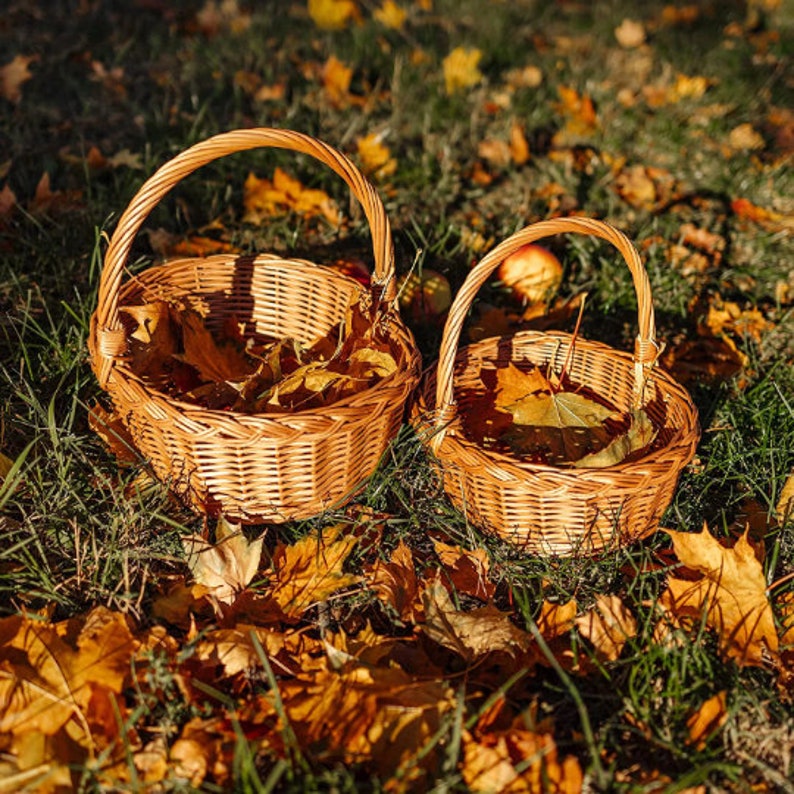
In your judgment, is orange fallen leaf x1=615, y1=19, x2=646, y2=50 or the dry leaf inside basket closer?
the dry leaf inside basket

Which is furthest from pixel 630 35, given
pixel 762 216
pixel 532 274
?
pixel 532 274

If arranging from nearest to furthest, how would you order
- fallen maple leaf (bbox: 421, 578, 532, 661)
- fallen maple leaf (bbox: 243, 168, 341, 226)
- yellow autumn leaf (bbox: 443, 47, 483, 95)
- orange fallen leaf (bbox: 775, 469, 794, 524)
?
1. fallen maple leaf (bbox: 421, 578, 532, 661)
2. orange fallen leaf (bbox: 775, 469, 794, 524)
3. fallen maple leaf (bbox: 243, 168, 341, 226)
4. yellow autumn leaf (bbox: 443, 47, 483, 95)

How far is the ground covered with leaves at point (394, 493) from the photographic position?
1.40 m

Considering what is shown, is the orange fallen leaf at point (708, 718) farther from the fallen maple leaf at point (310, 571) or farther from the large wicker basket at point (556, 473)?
the fallen maple leaf at point (310, 571)

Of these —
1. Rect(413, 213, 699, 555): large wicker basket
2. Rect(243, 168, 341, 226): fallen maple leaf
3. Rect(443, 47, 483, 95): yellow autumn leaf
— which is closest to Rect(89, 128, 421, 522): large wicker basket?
Rect(413, 213, 699, 555): large wicker basket

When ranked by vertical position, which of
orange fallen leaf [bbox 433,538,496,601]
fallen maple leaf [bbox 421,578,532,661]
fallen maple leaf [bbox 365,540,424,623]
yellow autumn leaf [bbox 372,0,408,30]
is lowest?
orange fallen leaf [bbox 433,538,496,601]

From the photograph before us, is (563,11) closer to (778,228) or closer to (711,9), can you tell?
(711,9)

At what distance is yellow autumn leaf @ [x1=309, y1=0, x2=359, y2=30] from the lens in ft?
14.1

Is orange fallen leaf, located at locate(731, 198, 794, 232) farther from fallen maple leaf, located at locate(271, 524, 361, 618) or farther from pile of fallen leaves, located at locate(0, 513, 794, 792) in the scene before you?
fallen maple leaf, located at locate(271, 524, 361, 618)

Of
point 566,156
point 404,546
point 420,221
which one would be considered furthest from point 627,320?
point 404,546

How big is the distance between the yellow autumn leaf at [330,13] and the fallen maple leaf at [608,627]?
11.7ft

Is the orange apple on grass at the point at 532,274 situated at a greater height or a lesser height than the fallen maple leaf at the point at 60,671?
greater

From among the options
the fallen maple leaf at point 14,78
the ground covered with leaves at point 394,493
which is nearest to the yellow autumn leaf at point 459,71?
the ground covered with leaves at point 394,493

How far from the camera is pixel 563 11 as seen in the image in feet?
16.7
